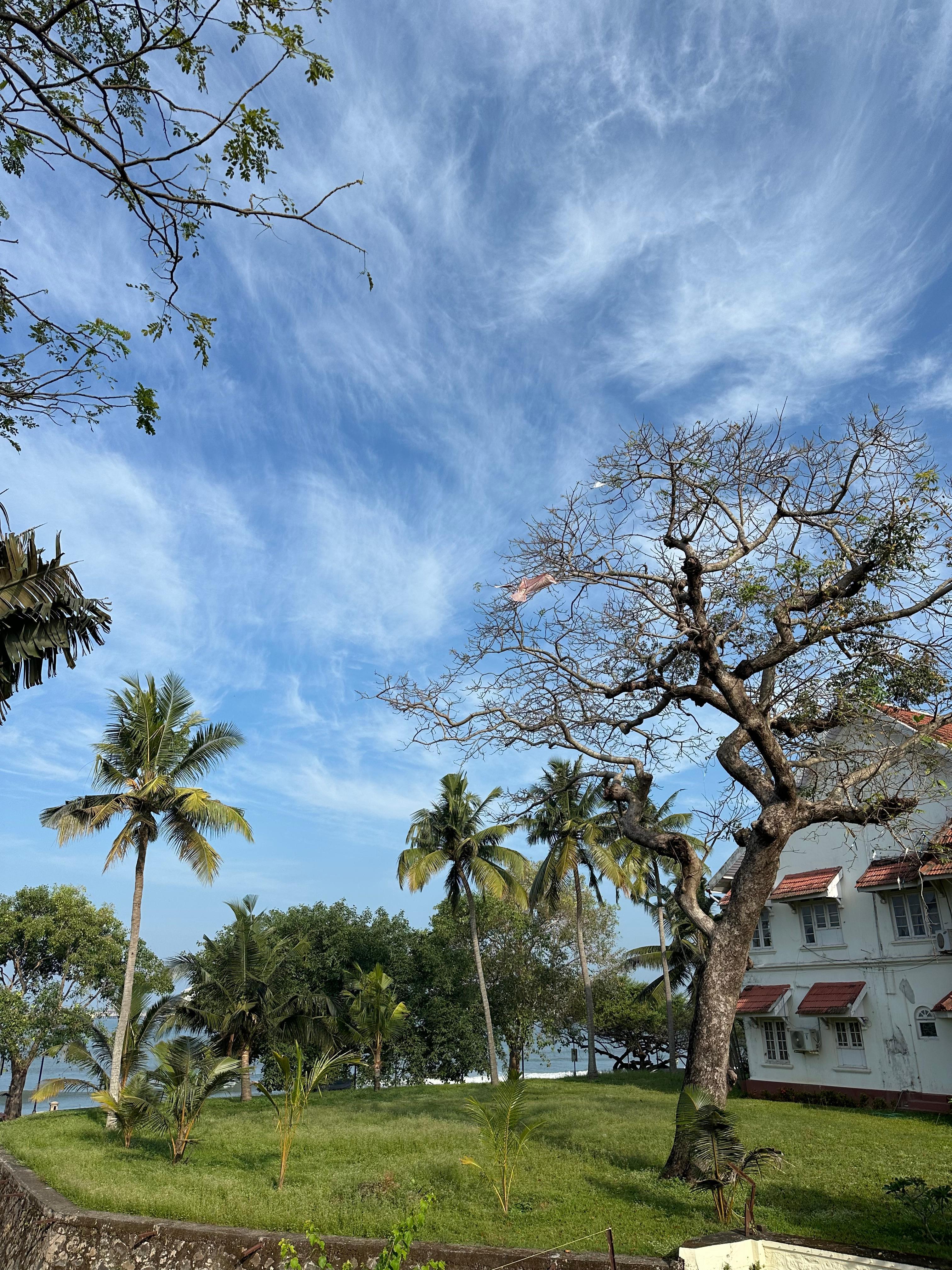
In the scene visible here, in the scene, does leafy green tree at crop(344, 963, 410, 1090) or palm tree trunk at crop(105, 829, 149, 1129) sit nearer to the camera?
palm tree trunk at crop(105, 829, 149, 1129)

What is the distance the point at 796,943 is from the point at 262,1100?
1645cm

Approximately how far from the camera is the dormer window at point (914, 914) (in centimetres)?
1817

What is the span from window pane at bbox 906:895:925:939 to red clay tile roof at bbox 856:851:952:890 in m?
0.71

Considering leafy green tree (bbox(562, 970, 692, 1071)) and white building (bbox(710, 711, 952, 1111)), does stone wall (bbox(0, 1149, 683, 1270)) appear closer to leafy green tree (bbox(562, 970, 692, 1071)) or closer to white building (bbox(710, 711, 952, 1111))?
white building (bbox(710, 711, 952, 1111))

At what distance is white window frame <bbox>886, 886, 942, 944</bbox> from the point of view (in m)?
18.1

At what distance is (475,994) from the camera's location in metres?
34.4

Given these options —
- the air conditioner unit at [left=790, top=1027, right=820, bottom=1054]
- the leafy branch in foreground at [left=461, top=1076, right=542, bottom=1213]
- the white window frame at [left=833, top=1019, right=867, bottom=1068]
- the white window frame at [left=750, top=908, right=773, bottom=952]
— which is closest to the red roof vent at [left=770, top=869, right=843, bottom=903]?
the white window frame at [left=750, top=908, right=773, bottom=952]

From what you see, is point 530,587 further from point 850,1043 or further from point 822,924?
point 850,1043

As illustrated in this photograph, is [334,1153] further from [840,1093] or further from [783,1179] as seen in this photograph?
[840,1093]

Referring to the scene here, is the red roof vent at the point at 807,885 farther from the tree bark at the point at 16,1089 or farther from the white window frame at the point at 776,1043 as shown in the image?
the tree bark at the point at 16,1089

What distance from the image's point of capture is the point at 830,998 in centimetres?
1955

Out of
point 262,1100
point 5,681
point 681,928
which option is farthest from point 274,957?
point 5,681

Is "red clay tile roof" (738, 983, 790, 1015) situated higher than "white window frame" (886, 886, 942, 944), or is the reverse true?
"white window frame" (886, 886, 942, 944)

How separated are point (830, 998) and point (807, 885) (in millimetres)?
2679
